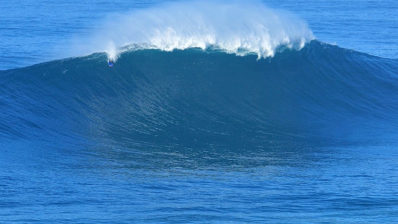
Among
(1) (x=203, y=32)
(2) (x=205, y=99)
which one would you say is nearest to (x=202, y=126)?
(2) (x=205, y=99)

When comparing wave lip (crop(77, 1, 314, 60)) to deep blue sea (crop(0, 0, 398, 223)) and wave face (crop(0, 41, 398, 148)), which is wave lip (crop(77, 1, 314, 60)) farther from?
wave face (crop(0, 41, 398, 148))

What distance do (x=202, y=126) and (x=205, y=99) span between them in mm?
2264

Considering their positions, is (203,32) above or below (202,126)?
above

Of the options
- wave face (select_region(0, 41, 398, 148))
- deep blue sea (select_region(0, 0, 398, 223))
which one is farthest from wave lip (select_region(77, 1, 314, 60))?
wave face (select_region(0, 41, 398, 148))

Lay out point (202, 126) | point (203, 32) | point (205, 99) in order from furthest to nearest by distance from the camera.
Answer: point (203, 32), point (205, 99), point (202, 126)

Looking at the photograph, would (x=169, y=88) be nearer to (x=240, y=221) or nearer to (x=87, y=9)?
(x=240, y=221)

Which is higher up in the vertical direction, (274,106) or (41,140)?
(274,106)

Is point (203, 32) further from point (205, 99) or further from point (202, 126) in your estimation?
point (202, 126)

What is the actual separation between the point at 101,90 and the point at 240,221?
10.6 m

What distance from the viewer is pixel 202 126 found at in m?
22.7

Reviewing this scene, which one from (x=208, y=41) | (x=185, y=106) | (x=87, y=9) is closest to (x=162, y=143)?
(x=185, y=106)

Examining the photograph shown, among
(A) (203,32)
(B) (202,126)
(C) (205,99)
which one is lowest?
(B) (202,126)

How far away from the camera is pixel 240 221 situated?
1510 cm

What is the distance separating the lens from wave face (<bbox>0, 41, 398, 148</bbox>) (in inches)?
864
